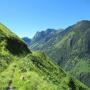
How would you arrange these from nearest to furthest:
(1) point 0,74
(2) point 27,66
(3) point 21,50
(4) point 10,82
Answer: (4) point 10,82 < (1) point 0,74 < (2) point 27,66 < (3) point 21,50

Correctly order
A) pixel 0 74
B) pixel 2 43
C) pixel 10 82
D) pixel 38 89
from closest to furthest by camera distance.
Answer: pixel 38 89, pixel 10 82, pixel 0 74, pixel 2 43

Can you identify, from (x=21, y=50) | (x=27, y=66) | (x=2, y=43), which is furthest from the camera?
(x=21, y=50)

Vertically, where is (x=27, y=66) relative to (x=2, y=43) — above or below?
below

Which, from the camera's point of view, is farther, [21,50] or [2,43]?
[21,50]

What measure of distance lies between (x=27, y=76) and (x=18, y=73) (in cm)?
274

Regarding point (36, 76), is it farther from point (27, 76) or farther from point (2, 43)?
point (2, 43)

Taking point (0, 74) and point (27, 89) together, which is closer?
point (27, 89)

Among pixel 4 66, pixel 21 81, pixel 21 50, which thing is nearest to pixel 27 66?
pixel 4 66

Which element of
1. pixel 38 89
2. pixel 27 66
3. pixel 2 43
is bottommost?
pixel 38 89

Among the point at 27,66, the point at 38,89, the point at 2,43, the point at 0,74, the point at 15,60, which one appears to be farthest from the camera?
the point at 2,43

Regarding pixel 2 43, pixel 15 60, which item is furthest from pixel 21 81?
pixel 2 43

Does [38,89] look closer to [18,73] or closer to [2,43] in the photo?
[18,73]

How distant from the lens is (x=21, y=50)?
9500 centimetres

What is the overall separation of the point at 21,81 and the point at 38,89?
20.7ft
